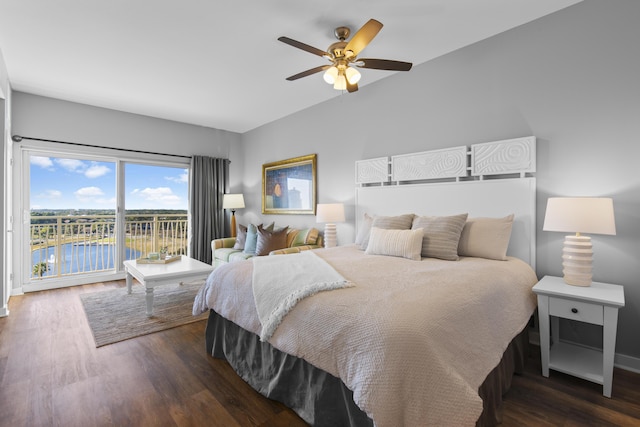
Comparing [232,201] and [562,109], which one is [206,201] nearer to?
[232,201]

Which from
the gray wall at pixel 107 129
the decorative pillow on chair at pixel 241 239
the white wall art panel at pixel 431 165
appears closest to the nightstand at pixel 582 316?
the white wall art panel at pixel 431 165

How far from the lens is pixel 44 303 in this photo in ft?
11.7

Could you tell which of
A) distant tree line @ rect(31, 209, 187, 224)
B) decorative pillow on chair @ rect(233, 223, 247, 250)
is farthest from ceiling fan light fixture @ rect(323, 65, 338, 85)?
distant tree line @ rect(31, 209, 187, 224)

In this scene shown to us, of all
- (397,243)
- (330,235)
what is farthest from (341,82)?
(330,235)

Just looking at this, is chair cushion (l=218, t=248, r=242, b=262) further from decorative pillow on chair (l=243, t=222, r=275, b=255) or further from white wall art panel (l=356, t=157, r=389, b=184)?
white wall art panel (l=356, t=157, r=389, b=184)

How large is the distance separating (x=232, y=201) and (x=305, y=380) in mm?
4269

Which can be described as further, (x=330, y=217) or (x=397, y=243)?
(x=330, y=217)

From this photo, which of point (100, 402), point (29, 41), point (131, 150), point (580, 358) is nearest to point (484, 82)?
point (580, 358)

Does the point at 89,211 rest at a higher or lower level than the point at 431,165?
lower

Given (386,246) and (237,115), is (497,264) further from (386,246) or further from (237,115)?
(237,115)

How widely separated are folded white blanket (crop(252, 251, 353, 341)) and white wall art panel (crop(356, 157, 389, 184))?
1727mm

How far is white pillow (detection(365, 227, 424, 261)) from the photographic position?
8.00 ft

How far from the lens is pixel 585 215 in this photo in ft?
6.38

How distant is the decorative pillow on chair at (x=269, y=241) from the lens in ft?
13.1
